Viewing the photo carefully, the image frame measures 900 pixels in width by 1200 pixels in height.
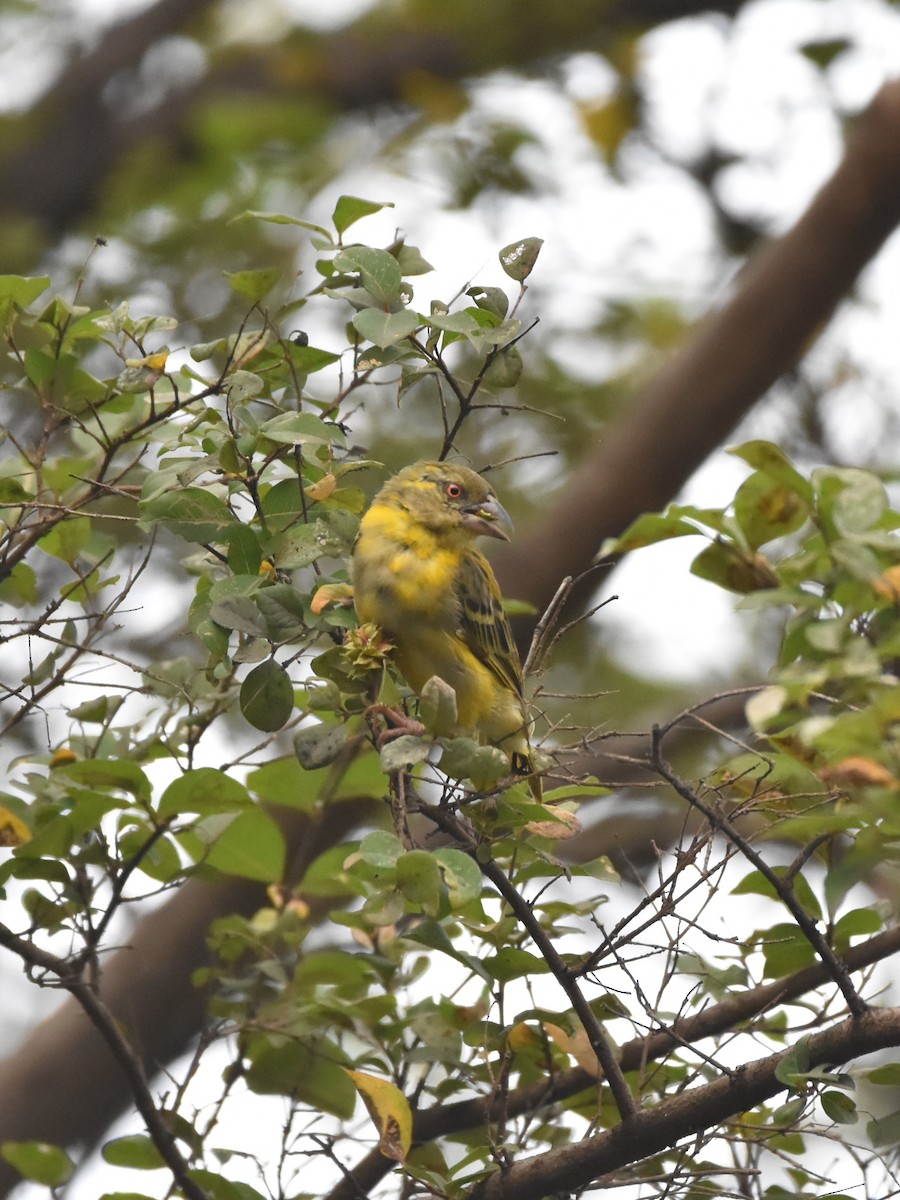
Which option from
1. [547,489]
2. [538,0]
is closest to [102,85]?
[538,0]

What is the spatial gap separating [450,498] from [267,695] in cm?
149

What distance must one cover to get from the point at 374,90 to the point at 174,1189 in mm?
6546

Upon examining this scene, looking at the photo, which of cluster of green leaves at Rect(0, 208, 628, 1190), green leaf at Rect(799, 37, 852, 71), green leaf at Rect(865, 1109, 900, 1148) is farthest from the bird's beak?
green leaf at Rect(799, 37, 852, 71)

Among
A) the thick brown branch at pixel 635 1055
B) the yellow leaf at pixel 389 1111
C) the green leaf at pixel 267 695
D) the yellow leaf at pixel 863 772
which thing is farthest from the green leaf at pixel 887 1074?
the green leaf at pixel 267 695

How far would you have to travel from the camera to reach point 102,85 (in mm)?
8320

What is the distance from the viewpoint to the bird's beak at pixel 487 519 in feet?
12.7

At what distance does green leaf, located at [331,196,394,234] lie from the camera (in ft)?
8.45

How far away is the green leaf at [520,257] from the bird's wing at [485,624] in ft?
3.92

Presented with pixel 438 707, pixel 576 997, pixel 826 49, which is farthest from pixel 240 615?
pixel 826 49

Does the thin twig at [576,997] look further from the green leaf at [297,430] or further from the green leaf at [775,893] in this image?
the green leaf at [297,430]

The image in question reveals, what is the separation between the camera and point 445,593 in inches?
139

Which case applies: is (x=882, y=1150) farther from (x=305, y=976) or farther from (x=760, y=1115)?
(x=305, y=976)

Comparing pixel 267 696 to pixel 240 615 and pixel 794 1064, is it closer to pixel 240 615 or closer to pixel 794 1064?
pixel 240 615

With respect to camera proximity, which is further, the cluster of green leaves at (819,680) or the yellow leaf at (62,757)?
the yellow leaf at (62,757)
